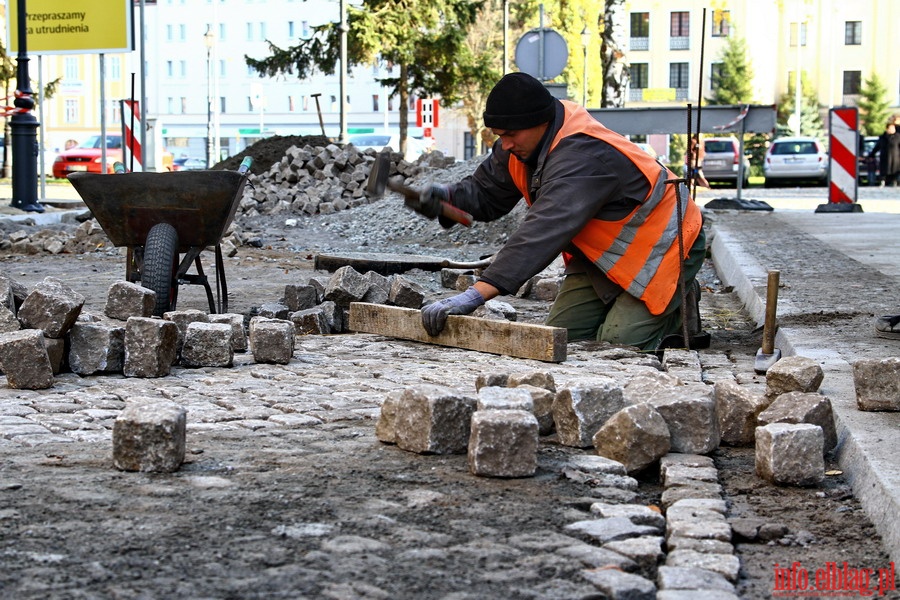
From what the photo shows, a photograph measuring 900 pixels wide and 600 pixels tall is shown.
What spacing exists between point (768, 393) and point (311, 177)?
16.6 metres

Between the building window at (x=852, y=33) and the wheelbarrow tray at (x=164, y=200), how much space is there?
206ft

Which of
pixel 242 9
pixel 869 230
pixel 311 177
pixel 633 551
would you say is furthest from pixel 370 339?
pixel 242 9

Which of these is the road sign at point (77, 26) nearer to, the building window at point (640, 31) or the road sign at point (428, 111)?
the road sign at point (428, 111)

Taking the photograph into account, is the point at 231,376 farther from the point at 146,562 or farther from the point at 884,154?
the point at 884,154

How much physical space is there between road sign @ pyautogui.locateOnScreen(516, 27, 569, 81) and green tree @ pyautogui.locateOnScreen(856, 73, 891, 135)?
49.6 metres

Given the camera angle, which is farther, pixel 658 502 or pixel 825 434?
pixel 825 434

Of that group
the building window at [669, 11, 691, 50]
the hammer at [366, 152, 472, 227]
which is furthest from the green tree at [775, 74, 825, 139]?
the hammer at [366, 152, 472, 227]

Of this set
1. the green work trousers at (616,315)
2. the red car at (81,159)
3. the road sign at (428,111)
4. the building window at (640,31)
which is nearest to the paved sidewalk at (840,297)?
the green work trousers at (616,315)

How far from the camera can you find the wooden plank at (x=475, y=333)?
5.27 metres

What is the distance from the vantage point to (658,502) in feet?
10.3

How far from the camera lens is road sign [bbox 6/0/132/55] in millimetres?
16484

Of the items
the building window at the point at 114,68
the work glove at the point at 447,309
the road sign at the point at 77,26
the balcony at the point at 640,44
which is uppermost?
the balcony at the point at 640,44

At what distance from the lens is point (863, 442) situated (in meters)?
3.35

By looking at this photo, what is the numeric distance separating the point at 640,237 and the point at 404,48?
2551 centimetres
